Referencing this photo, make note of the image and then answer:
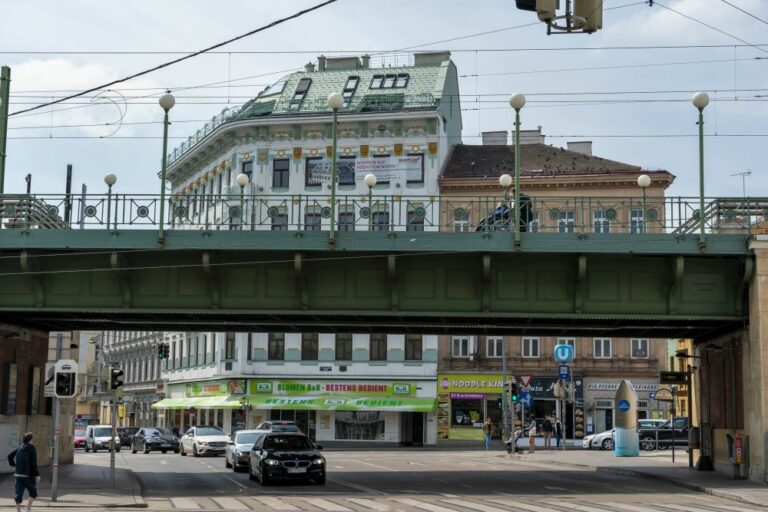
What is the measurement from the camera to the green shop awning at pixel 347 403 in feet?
210

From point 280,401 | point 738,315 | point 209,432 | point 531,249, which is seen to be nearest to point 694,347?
point 738,315

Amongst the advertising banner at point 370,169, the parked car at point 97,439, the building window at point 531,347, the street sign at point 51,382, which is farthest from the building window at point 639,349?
the street sign at point 51,382

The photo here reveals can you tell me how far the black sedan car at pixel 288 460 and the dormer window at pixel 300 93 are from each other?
4080 centimetres

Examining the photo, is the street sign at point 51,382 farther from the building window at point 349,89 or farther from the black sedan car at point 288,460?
the building window at point 349,89

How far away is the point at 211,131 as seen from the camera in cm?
7062

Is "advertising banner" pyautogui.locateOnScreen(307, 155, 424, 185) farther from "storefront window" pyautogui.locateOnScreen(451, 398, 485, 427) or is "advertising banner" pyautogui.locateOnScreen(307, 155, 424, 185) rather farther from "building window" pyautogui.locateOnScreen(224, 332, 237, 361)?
"storefront window" pyautogui.locateOnScreen(451, 398, 485, 427)

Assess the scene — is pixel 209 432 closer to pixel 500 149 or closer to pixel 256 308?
pixel 256 308

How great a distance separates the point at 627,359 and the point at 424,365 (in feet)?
38.2

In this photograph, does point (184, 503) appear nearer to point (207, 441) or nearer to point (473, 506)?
point (473, 506)

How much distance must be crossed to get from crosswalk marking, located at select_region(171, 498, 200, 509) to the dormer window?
4548 cm

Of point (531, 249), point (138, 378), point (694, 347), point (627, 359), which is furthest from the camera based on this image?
point (138, 378)

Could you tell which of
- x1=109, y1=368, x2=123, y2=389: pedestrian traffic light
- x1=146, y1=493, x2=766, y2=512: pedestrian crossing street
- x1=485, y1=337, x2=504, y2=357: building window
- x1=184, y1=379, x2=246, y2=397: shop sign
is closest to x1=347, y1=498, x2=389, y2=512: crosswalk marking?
x1=146, y1=493, x2=766, y2=512: pedestrian crossing street

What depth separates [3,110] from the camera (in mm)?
28969

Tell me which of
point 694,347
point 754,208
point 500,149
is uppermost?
point 500,149
